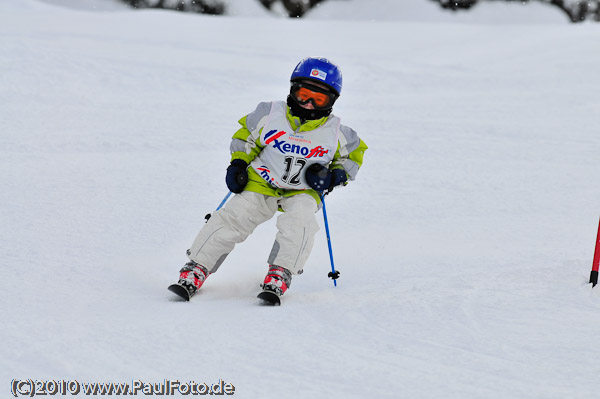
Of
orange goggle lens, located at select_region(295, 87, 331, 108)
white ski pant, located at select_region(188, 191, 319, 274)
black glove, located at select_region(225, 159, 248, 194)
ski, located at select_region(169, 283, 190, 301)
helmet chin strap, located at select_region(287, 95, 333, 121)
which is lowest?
ski, located at select_region(169, 283, 190, 301)

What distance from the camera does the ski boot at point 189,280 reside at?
3625 mm

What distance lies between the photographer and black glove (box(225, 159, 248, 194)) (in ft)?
13.3

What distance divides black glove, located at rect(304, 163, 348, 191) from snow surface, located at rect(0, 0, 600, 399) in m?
0.59

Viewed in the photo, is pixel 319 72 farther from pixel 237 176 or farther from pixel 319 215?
pixel 319 215

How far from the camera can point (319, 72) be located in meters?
4.02

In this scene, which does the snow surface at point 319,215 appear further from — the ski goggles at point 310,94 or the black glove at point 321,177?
the ski goggles at point 310,94

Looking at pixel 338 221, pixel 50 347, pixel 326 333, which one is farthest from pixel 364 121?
pixel 50 347

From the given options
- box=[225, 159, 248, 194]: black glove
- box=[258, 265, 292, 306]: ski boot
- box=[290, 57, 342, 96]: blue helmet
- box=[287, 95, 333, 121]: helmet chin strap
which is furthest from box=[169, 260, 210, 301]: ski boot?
box=[290, 57, 342, 96]: blue helmet

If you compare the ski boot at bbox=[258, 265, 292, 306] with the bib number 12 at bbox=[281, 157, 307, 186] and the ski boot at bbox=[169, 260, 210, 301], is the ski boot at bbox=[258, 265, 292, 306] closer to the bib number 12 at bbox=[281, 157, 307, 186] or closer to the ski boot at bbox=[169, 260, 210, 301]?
the ski boot at bbox=[169, 260, 210, 301]

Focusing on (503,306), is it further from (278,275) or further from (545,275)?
(278,275)

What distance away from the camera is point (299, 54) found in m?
11.1

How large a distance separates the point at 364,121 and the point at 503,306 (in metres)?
4.96

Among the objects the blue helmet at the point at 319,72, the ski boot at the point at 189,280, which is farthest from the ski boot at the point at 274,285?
the blue helmet at the point at 319,72

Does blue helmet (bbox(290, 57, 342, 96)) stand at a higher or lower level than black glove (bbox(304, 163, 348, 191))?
higher
